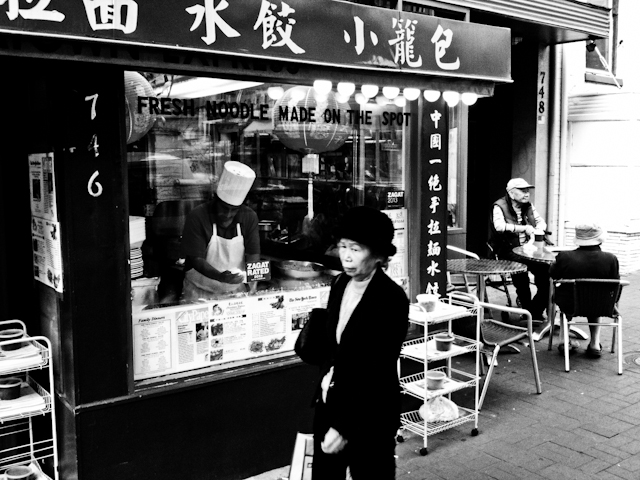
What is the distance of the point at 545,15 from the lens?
7.15 metres

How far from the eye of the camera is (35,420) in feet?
15.2

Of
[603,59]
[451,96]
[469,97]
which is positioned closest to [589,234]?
[469,97]

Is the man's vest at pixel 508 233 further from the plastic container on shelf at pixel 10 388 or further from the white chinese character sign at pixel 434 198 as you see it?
the plastic container on shelf at pixel 10 388

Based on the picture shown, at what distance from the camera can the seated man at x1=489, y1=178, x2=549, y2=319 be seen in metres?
8.34

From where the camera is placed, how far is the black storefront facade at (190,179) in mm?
3902

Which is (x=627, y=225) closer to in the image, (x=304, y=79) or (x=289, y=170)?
(x=289, y=170)

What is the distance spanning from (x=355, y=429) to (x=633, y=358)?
507cm

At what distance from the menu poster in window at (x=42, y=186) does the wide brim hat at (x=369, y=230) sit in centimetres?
176

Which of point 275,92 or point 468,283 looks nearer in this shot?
point 275,92

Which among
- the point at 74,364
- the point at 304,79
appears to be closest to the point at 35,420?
the point at 74,364

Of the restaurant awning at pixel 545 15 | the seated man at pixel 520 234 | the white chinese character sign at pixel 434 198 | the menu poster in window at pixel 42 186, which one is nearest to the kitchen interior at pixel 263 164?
the white chinese character sign at pixel 434 198

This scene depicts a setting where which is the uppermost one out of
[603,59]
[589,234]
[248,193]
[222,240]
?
[603,59]

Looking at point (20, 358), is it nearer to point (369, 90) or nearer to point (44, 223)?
point (44, 223)

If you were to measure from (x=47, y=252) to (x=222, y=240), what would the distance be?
120 centimetres
